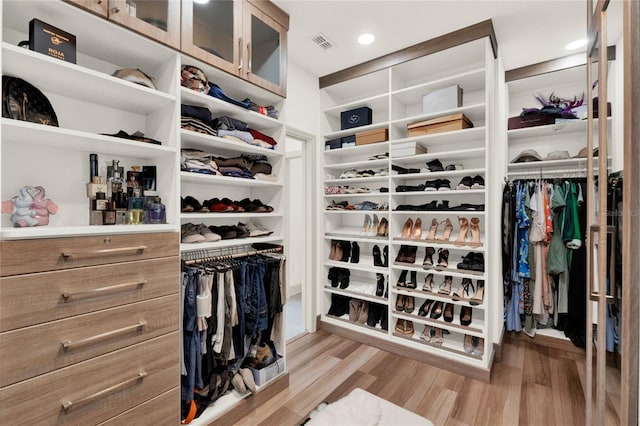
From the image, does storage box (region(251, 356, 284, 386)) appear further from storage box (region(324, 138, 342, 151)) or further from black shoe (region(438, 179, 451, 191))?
storage box (region(324, 138, 342, 151))

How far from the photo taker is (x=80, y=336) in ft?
4.13

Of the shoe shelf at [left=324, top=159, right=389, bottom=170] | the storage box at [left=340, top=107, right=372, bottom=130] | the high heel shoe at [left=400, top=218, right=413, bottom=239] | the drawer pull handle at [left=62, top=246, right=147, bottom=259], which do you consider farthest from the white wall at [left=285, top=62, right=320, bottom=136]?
the drawer pull handle at [left=62, top=246, right=147, bottom=259]

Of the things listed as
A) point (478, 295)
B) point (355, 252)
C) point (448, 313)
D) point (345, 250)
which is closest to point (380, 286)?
point (355, 252)

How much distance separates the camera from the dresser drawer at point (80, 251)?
110 centimetres

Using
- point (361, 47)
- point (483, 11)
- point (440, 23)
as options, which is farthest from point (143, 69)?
point (483, 11)

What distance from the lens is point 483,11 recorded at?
2184 mm

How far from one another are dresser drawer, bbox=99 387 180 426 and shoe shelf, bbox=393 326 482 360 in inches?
76.4

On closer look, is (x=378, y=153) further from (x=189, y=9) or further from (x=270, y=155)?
(x=189, y=9)

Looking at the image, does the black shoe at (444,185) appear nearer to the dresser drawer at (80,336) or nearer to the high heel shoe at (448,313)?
the high heel shoe at (448,313)

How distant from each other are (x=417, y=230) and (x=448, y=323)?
2.81 feet

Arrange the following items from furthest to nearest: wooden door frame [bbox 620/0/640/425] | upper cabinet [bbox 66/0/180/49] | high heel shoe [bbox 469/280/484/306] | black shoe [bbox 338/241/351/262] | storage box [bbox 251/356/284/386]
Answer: black shoe [bbox 338/241/351/262], high heel shoe [bbox 469/280/484/306], storage box [bbox 251/356/284/386], upper cabinet [bbox 66/0/180/49], wooden door frame [bbox 620/0/640/425]

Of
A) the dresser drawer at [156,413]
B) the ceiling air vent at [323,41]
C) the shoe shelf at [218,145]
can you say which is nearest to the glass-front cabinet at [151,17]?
the shoe shelf at [218,145]

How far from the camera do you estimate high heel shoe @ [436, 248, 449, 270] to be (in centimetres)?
265

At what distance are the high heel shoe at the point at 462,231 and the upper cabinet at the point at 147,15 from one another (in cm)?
243
